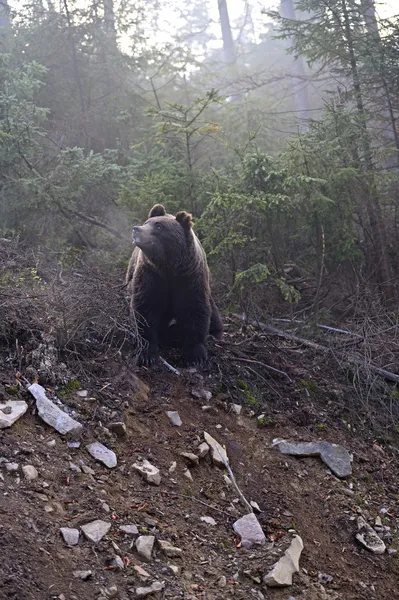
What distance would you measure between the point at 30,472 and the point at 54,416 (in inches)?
25.3

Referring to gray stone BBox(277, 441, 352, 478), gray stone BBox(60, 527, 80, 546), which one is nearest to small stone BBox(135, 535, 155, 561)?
gray stone BBox(60, 527, 80, 546)

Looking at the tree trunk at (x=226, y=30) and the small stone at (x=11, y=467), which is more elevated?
the tree trunk at (x=226, y=30)

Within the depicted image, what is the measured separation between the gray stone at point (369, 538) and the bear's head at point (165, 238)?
9.82ft

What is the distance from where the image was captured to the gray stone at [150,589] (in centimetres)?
371

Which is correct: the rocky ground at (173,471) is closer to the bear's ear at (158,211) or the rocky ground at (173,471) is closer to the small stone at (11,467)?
the small stone at (11,467)

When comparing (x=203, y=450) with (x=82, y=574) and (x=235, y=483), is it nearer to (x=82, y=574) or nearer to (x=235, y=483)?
(x=235, y=483)

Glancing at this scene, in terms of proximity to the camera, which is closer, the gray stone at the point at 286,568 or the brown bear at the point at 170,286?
the gray stone at the point at 286,568

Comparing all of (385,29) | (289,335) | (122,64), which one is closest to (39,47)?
(122,64)

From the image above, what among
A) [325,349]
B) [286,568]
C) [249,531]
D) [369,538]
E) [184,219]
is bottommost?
[369,538]

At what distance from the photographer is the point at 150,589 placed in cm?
376

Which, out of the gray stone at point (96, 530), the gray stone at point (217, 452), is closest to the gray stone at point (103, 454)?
the gray stone at point (96, 530)

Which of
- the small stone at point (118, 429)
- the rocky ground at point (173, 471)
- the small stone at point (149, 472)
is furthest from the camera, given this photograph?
the small stone at point (118, 429)

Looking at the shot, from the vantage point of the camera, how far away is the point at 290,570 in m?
4.41

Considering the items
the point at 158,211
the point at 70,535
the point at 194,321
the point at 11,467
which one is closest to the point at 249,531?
the point at 70,535
